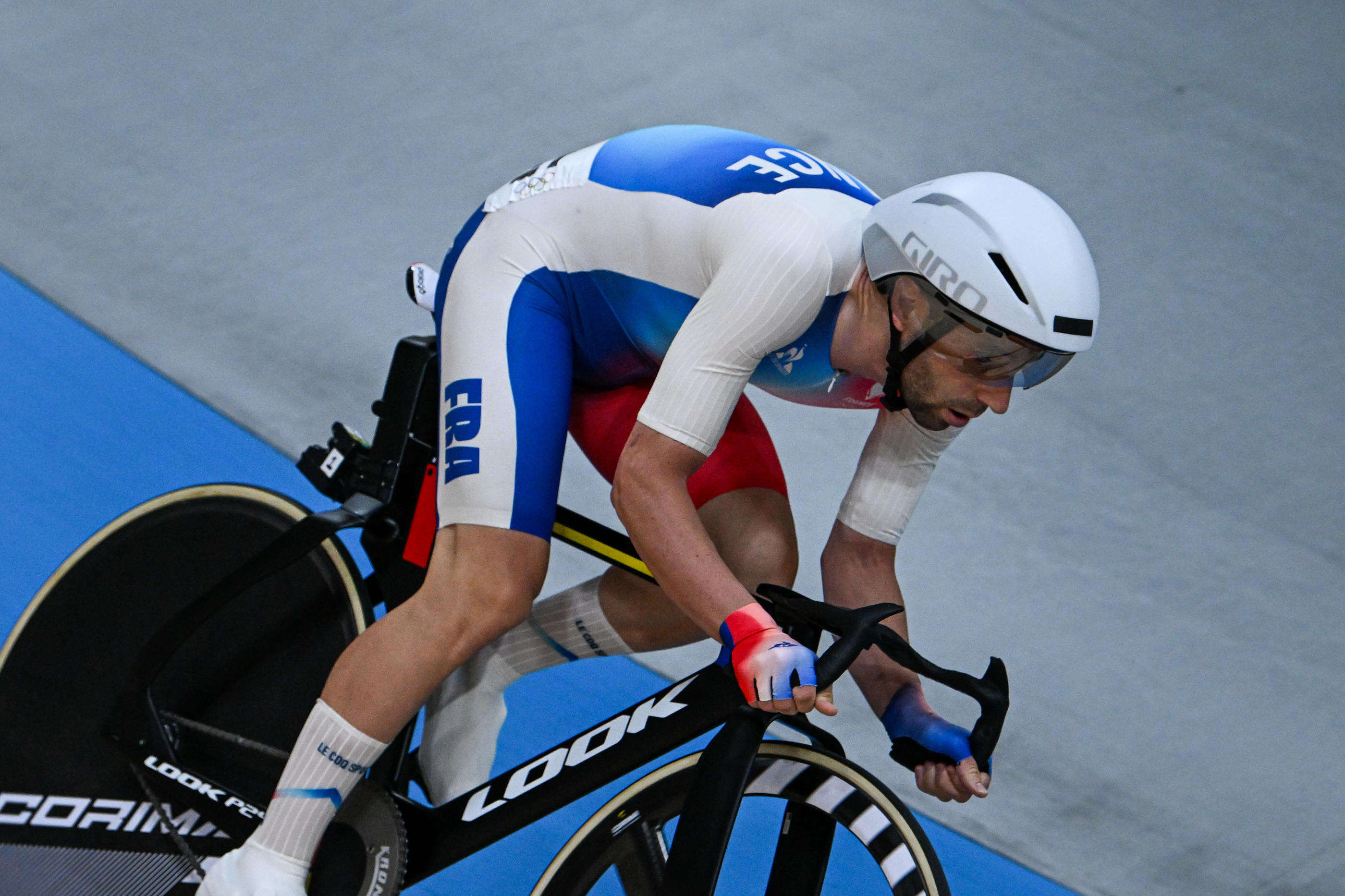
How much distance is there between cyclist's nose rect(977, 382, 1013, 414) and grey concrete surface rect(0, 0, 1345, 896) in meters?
1.47

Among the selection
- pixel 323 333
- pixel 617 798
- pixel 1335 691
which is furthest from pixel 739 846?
pixel 323 333

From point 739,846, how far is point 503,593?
921 mm

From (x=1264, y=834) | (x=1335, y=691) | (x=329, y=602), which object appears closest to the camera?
(x=329, y=602)

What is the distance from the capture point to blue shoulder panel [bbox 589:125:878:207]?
76.5 inches

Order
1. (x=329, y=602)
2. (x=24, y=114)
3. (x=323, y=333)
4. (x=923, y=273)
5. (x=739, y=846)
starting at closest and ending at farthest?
(x=923, y=273) → (x=329, y=602) → (x=739, y=846) → (x=323, y=333) → (x=24, y=114)

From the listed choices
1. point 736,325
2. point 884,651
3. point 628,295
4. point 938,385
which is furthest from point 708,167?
point 884,651

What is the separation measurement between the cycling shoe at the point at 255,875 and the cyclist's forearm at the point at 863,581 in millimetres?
869

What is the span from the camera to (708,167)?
6.53 feet

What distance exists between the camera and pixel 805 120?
16.7 feet

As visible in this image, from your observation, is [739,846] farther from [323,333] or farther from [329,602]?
[323,333]

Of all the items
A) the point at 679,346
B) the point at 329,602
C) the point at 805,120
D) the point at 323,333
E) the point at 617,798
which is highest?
the point at 805,120

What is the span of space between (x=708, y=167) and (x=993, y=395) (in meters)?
0.54

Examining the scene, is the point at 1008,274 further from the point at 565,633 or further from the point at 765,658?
the point at 565,633

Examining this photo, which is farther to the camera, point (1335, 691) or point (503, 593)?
point (1335, 691)
